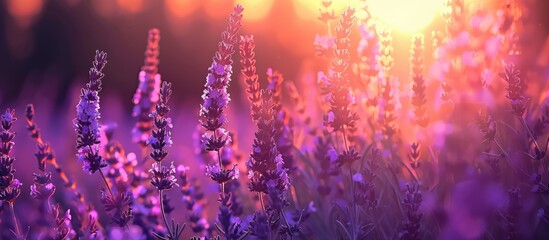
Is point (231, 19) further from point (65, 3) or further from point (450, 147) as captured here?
point (65, 3)

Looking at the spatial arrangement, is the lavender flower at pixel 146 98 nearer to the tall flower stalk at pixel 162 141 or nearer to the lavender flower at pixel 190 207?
the lavender flower at pixel 190 207

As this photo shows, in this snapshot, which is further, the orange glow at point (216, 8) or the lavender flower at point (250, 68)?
the orange glow at point (216, 8)

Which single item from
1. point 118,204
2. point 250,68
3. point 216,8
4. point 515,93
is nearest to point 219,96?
point 250,68

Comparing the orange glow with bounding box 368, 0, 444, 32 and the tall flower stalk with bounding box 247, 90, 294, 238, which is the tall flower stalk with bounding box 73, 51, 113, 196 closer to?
the tall flower stalk with bounding box 247, 90, 294, 238

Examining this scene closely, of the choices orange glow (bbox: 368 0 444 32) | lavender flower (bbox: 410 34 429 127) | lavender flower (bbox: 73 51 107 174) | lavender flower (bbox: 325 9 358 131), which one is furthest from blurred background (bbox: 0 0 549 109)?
lavender flower (bbox: 73 51 107 174)

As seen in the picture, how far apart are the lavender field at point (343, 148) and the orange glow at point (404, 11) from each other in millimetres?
13

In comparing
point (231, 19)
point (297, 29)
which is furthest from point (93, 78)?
point (297, 29)

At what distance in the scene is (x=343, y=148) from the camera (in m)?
3.49

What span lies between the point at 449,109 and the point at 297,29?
13.7 meters

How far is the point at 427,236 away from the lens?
2.65 meters

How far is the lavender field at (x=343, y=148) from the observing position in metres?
2.07

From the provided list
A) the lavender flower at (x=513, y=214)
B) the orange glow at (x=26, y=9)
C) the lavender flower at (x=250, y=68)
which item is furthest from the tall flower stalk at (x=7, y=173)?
the orange glow at (x=26, y=9)

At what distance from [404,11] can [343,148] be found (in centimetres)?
83

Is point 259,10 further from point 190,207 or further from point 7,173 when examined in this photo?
point 7,173
